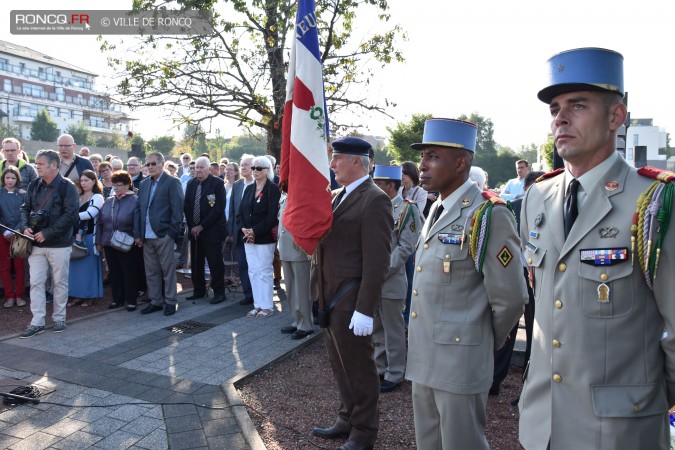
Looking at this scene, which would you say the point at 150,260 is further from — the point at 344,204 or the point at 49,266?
the point at 344,204

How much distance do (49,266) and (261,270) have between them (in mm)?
3097

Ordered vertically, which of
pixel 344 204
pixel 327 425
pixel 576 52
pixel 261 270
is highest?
pixel 576 52

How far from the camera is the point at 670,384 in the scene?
1812 millimetres

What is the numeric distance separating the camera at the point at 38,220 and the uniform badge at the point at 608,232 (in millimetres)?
6940

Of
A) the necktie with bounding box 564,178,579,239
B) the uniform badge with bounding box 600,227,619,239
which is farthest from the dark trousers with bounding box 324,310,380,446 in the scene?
the uniform badge with bounding box 600,227,619,239

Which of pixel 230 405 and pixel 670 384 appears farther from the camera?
pixel 230 405

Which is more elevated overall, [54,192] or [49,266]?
[54,192]

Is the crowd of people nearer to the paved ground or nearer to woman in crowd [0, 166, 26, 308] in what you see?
the paved ground

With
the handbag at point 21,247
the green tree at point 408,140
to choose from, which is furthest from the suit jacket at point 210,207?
the green tree at point 408,140

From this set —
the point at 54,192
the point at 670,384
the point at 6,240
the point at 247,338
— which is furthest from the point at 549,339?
the point at 6,240

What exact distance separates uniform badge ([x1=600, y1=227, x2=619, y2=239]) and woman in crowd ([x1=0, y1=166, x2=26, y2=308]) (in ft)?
28.5

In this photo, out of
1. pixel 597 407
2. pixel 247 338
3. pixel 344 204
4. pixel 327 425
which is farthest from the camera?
pixel 247 338

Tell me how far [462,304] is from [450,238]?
1.24 ft

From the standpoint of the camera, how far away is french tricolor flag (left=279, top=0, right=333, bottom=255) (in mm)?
3863
